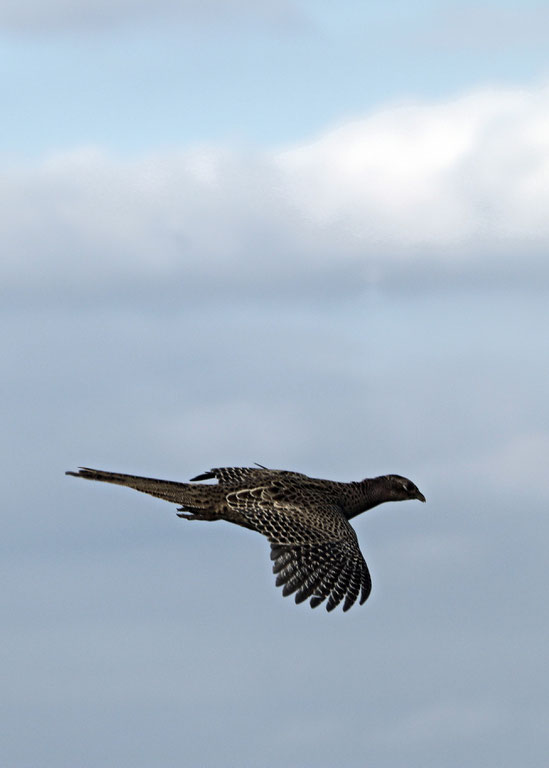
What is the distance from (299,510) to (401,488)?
371 cm

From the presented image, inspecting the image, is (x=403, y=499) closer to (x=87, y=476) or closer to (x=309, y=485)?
(x=309, y=485)

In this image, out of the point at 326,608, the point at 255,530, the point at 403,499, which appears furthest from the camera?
the point at 403,499

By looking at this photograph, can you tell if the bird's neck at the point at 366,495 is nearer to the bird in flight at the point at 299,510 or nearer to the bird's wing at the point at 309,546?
the bird in flight at the point at 299,510

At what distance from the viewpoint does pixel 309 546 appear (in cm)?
2673

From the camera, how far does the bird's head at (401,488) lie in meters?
31.0

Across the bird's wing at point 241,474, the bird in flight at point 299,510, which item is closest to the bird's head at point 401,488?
the bird in flight at point 299,510

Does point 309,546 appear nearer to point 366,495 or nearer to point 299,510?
point 299,510

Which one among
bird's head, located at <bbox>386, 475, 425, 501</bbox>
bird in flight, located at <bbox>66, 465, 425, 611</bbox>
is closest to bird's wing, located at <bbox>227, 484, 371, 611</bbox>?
bird in flight, located at <bbox>66, 465, 425, 611</bbox>

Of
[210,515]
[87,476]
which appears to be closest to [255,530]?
[210,515]

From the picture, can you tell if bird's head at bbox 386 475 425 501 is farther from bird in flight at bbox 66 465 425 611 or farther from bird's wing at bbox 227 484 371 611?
bird's wing at bbox 227 484 371 611

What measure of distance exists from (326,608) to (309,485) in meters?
3.86

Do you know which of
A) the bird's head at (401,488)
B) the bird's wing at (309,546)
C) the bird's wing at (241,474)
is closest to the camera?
the bird's wing at (309,546)

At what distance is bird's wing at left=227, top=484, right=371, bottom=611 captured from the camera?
26.0m

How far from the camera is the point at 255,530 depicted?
1099 inches
